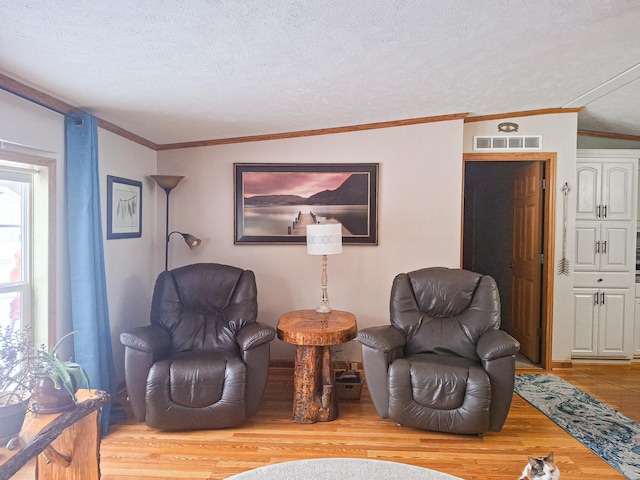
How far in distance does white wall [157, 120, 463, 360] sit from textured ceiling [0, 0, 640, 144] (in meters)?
0.41

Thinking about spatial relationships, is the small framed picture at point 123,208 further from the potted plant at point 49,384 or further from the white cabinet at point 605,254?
the white cabinet at point 605,254

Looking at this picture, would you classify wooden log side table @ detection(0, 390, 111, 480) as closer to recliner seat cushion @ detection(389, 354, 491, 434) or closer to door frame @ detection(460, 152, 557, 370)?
recliner seat cushion @ detection(389, 354, 491, 434)

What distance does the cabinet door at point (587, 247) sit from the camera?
4.38m

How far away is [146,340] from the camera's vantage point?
2.99 m

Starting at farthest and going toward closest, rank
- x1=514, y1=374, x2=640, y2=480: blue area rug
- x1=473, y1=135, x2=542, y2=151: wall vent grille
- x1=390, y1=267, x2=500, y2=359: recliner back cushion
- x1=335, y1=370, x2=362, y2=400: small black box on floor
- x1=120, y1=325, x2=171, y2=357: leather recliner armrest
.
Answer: x1=473, y1=135, x2=542, y2=151: wall vent grille < x1=335, y1=370, x2=362, y2=400: small black box on floor < x1=390, y1=267, x2=500, y2=359: recliner back cushion < x1=120, y1=325, x2=171, y2=357: leather recliner armrest < x1=514, y1=374, x2=640, y2=480: blue area rug

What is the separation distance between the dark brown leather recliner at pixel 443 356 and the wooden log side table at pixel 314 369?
9.3 inches

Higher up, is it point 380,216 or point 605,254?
point 380,216

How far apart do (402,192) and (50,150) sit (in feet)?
9.35

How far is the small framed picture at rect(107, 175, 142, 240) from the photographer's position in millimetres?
3416

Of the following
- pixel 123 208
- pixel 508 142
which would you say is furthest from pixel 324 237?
pixel 508 142

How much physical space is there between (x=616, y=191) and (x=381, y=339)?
304 cm

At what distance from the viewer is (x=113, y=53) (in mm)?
2113

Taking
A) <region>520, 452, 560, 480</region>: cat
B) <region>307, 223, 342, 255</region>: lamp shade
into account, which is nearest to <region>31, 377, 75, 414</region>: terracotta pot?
<region>307, 223, 342, 255</region>: lamp shade

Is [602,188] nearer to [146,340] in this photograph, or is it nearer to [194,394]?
[194,394]
